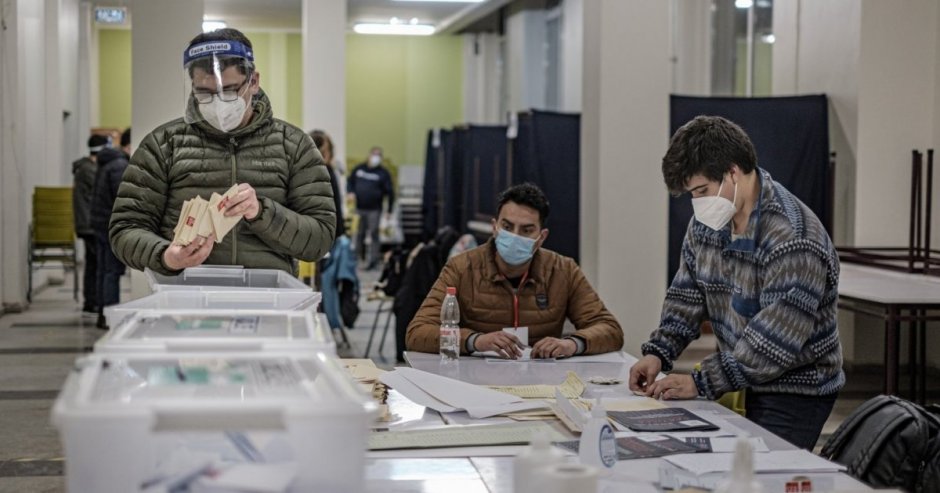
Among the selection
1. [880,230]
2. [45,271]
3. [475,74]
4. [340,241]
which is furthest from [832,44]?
[475,74]

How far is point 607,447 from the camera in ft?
7.96

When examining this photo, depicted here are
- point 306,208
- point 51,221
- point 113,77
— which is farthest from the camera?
point 113,77

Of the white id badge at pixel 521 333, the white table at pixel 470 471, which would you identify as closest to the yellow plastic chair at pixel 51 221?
the white id badge at pixel 521 333

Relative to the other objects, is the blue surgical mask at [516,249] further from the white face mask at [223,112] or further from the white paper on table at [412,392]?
the white face mask at [223,112]

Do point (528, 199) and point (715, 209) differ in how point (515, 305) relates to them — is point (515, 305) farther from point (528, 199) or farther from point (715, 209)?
point (715, 209)

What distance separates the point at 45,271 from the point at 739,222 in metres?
12.4

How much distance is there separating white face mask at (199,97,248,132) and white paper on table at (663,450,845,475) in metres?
1.52

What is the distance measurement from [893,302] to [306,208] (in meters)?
2.99

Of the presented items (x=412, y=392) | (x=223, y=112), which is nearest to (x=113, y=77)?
(x=223, y=112)

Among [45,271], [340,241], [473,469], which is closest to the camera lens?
[473,469]

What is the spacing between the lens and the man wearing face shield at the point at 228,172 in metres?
3.23

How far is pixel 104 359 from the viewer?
1.72 meters

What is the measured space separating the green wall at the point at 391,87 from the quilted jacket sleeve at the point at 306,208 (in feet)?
61.8

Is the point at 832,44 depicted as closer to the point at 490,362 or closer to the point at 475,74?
the point at 490,362
